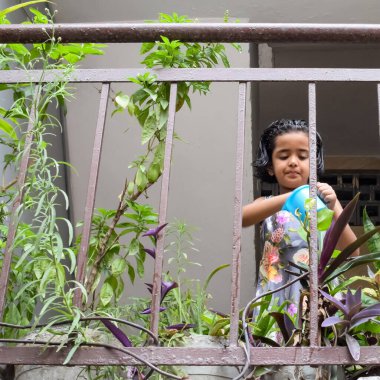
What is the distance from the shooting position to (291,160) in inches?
121

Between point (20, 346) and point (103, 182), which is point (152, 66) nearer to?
point (20, 346)

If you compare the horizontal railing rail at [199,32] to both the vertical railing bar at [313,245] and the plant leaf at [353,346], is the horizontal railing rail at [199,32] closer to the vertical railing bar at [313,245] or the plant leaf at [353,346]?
the vertical railing bar at [313,245]

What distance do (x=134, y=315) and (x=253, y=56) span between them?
193cm

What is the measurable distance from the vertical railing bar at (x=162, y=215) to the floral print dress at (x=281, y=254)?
61 centimetres

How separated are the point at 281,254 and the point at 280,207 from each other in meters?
0.17

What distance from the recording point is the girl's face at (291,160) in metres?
3.05

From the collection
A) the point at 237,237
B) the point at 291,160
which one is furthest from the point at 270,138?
the point at 237,237

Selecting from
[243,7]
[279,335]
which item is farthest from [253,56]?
[279,335]

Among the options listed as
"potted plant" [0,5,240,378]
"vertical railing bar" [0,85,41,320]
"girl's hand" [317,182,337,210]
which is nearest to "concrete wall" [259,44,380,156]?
"girl's hand" [317,182,337,210]

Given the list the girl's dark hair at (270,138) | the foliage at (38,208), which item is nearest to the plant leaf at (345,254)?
the foliage at (38,208)

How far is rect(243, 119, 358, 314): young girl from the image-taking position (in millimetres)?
2809

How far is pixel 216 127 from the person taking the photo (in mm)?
4246

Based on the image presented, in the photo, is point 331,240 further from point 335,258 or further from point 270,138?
point 270,138

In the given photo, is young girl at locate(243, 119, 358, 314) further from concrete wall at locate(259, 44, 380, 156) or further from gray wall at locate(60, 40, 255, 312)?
concrete wall at locate(259, 44, 380, 156)
